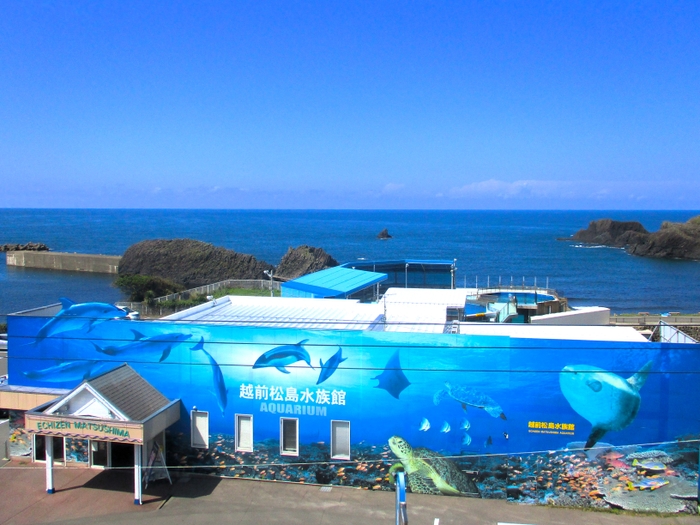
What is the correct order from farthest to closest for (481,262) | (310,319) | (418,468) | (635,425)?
(481,262) → (310,319) → (418,468) → (635,425)

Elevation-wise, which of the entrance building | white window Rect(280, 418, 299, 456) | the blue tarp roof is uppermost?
the blue tarp roof

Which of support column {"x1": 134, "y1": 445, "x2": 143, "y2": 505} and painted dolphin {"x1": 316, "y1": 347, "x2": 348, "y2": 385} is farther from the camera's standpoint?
painted dolphin {"x1": 316, "y1": 347, "x2": 348, "y2": 385}

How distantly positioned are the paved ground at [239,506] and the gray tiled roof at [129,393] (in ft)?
5.60

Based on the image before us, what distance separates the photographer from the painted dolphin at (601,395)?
10852 millimetres

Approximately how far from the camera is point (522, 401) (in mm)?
11172

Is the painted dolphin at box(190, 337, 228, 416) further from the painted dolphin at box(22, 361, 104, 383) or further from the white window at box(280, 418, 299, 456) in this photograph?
the painted dolphin at box(22, 361, 104, 383)

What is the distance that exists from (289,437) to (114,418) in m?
3.54

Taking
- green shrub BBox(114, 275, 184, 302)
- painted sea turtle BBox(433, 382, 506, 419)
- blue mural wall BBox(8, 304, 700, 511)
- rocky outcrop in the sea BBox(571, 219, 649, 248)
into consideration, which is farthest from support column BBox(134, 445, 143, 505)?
rocky outcrop in the sea BBox(571, 219, 649, 248)

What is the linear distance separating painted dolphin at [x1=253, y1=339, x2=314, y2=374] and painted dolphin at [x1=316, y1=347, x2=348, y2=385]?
13.8 inches

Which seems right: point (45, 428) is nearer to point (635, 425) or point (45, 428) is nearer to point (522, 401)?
point (522, 401)

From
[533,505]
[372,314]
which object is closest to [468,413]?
[533,505]

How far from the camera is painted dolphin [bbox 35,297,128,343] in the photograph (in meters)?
13.0

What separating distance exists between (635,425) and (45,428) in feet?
37.8

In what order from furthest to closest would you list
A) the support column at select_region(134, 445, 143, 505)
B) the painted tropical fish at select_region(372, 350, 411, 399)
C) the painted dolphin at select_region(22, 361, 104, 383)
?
the painted dolphin at select_region(22, 361, 104, 383)
the painted tropical fish at select_region(372, 350, 411, 399)
the support column at select_region(134, 445, 143, 505)
